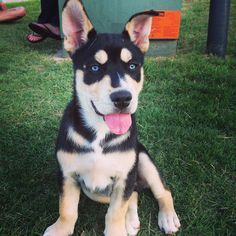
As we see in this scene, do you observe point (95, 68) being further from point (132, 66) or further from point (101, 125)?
point (101, 125)

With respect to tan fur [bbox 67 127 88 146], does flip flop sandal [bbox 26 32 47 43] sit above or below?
below

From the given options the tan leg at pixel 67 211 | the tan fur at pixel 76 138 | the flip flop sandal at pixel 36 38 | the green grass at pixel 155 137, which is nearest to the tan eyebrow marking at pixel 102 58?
the tan fur at pixel 76 138

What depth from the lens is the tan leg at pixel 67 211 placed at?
3.00m

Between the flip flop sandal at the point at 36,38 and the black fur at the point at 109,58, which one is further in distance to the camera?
the flip flop sandal at the point at 36,38

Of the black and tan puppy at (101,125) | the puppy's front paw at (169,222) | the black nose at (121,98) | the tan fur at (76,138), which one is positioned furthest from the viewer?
the puppy's front paw at (169,222)

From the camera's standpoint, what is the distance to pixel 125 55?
2.88 meters

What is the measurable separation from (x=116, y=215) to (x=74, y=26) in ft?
4.36

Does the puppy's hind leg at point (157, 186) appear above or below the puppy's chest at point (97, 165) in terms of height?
below

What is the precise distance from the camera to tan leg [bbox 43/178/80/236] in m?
3.00

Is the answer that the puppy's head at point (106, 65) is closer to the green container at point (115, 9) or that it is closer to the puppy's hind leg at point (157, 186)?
the puppy's hind leg at point (157, 186)

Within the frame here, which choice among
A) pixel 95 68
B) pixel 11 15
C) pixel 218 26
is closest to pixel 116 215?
pixel 95 68

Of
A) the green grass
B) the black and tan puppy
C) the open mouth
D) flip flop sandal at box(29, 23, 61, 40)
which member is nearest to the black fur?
the black and tan puppy

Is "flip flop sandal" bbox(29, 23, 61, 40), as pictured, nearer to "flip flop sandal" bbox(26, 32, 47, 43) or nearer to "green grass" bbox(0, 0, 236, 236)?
"flip flop sandal" bbox(26, 32, 47, 43)

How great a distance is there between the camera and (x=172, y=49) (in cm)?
673
